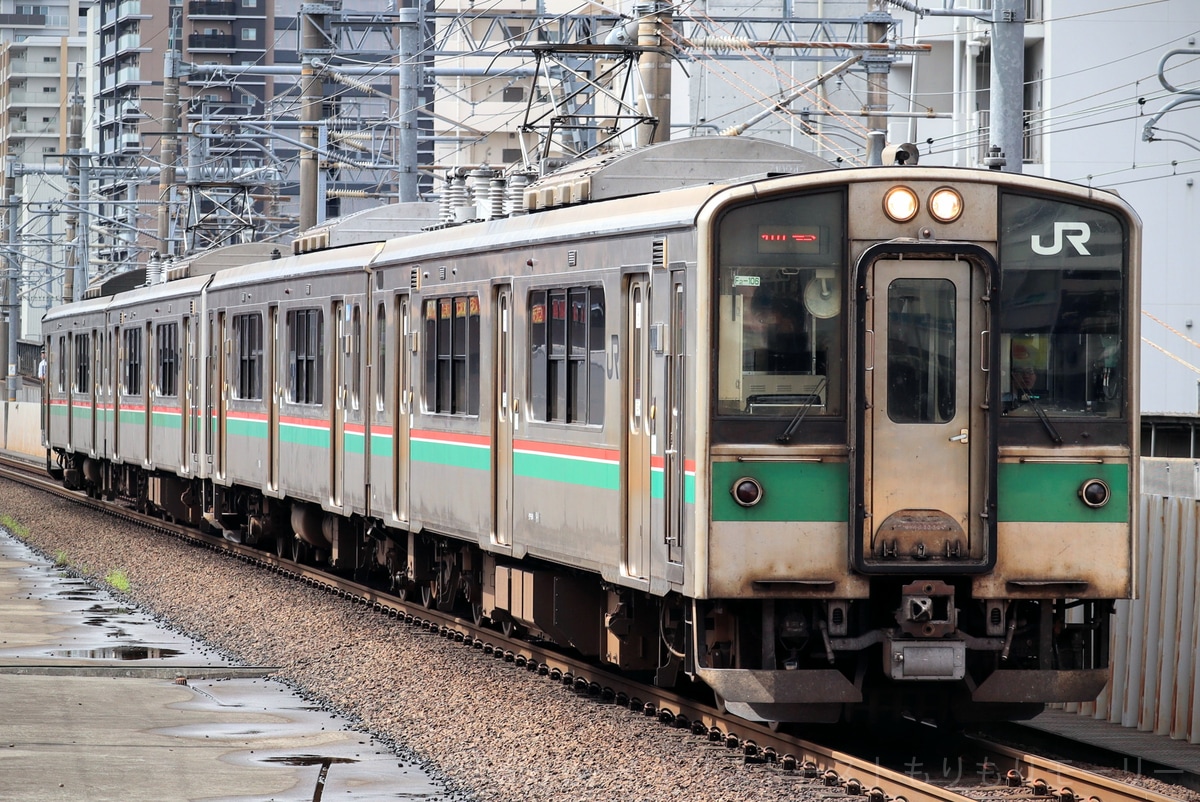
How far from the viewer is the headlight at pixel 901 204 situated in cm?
970

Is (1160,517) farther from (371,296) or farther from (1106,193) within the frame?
(371,296)

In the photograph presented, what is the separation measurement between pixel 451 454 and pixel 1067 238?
5.44 m

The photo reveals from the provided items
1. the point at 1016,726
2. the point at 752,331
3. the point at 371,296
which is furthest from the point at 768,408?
the point at 371,296

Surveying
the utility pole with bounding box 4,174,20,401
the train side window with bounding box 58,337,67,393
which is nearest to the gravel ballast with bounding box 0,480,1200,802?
the train side window with bounding box 58,337,67,393

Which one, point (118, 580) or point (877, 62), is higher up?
point (877, 62)

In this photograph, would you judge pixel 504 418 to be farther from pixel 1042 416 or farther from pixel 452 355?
pixel 1042 416

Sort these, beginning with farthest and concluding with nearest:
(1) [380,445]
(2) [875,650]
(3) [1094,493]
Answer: (1) [380,445], (2) [875,650], (3) [1094,493]

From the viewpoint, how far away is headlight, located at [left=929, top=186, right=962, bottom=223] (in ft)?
31.9

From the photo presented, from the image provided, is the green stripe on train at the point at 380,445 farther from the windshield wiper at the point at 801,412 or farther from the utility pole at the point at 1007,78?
the windshield wiper at the point at 801,412

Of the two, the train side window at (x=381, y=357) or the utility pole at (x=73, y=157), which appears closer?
the train side window at (x=381, y=357)

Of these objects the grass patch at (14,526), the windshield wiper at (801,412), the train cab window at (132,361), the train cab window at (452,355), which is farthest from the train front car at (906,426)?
the train cab window at (132,361)

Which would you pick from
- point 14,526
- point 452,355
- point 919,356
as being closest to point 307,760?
point 919,356

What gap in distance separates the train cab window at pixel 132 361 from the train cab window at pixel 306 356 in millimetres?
8727

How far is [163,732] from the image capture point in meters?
10.3
